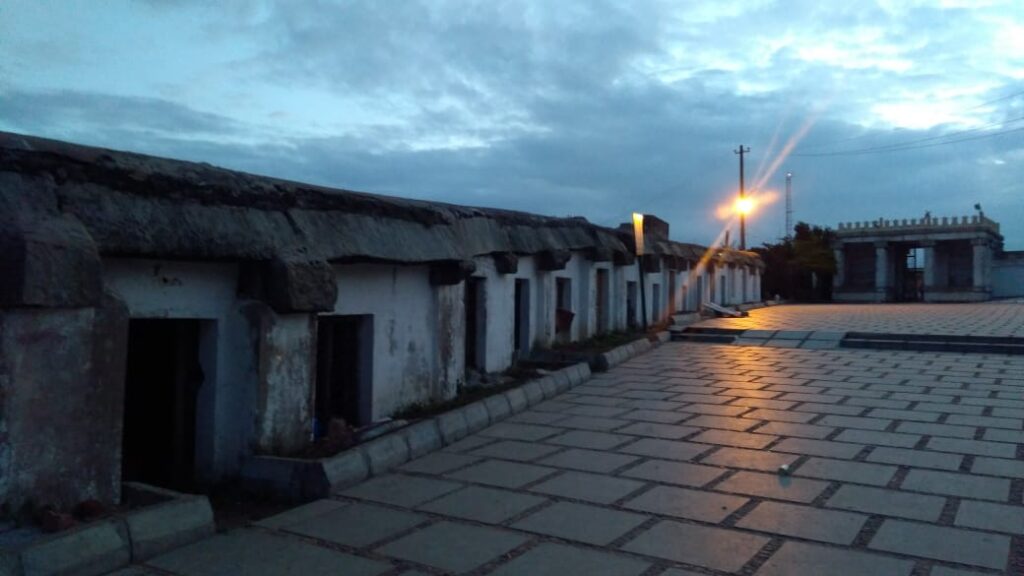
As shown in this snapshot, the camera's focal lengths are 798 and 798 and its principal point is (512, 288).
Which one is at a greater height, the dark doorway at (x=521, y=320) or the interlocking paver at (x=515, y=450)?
the dark doorway at (x=521, y=320)

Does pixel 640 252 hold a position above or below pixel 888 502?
above

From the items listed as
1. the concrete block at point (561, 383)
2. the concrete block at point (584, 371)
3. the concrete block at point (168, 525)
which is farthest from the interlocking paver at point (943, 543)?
the concrete block at point (584, 371)

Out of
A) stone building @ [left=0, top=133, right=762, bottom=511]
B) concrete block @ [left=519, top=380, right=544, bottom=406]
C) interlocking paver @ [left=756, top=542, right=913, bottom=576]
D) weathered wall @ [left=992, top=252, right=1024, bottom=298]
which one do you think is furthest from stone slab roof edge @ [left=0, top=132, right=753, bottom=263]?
weathered wall @ [left=992, top=252, right=1024, bottom=298]

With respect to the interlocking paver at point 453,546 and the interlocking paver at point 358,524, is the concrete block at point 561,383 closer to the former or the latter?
the interlocking paver at point 358,524

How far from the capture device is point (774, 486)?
5746mm

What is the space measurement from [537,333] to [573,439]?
5371 mm

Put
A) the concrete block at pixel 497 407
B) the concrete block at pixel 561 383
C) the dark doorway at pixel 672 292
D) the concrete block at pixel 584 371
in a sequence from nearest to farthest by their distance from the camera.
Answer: the concrete block at pixel 497 407, the concrete block at pixel 561 383, the concrete block at pixel 584 371, the dark doorway at pixel 672 292

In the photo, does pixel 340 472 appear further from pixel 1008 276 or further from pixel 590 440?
pixel 1008 276

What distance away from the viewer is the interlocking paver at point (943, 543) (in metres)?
4.29

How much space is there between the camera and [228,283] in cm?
614

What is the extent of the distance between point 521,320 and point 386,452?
6248 mm

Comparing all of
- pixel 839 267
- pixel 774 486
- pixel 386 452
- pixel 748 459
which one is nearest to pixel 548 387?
pixel 748 459

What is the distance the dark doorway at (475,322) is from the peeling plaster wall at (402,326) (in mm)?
1563

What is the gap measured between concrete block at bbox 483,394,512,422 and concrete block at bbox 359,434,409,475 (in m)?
1.72
